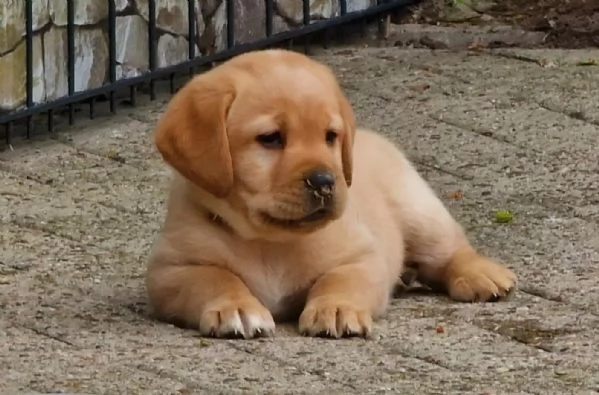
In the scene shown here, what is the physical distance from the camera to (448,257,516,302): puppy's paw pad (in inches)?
172

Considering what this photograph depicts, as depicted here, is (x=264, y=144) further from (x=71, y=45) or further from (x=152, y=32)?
(x=152, y=32)

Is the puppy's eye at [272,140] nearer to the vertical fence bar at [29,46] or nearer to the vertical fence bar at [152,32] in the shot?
the vertical fence bar at [29,46]

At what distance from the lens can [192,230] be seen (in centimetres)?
411

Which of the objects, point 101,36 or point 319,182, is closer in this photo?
point 319,182

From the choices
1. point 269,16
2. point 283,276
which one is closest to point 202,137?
point 283,276

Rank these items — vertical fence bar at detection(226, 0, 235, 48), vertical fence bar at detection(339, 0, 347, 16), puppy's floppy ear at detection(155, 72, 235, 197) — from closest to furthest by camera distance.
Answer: puppy's floppy ear at detection(155, 72, 235, 197)
vertical fence bar at detection(226, 0, 235, 48)
vertical fence bar at detection(339, 0, 347, 16)

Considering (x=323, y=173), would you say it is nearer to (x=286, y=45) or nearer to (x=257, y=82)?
(x=257, y=82)

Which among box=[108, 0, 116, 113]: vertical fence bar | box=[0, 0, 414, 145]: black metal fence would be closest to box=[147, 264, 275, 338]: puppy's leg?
box=[0, 0, 414, 145]: black metal fence

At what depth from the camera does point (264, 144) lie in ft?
12.8

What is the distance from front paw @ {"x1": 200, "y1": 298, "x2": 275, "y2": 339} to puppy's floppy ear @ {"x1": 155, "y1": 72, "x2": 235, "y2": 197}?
1.02 ft

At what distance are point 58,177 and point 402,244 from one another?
1.99 m

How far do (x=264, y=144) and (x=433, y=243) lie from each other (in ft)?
3.26

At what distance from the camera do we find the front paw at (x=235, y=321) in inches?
150

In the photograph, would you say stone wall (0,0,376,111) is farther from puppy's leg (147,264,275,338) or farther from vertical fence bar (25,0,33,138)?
puppy's leg (147,264,275,338)
